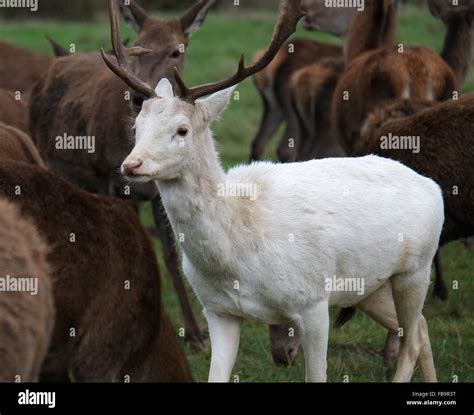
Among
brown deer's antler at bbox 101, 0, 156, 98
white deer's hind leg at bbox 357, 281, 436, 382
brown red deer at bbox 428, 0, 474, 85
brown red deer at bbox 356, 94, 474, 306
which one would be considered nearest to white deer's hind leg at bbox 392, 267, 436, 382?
white deer's hind leg at bbox 357, 281, 436, 382

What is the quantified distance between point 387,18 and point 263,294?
19.7ft

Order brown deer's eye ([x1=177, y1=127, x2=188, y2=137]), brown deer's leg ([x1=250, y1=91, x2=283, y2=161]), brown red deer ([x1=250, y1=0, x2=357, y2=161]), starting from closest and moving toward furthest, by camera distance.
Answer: brown deer's eye ([x1=177, y1=127, x2=188, y2=137]) < brown red deer ([x1=250, y1=0, x2=357, y2=161]) < brown deer's leg ([x1=250, y1=91, x2=283, y2=161])

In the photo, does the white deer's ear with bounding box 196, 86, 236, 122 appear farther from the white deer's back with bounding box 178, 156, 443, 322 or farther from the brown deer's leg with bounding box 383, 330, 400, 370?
the brown deer's leg with bounding box 383, 330, 400, 370

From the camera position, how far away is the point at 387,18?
36.9ft

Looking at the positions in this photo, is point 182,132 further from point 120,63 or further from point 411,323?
point 411,323

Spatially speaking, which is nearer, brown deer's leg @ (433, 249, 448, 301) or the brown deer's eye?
the brown deer's eye

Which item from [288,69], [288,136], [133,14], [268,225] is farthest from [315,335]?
[288,69]

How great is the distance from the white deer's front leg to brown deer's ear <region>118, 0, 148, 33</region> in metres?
3.65

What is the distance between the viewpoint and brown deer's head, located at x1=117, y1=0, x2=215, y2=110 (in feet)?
27.9

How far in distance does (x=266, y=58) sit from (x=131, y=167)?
1117mm

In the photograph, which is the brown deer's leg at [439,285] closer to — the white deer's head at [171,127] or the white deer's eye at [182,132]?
the white deer's head at [171,127]

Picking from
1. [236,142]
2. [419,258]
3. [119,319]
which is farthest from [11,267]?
[236,142]

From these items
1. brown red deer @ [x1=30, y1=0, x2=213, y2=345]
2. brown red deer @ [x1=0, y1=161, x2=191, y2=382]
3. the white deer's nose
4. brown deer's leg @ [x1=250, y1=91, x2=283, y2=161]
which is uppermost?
brown deer's leg @ [x1=250, y1=91, x2=283, y2=161]
